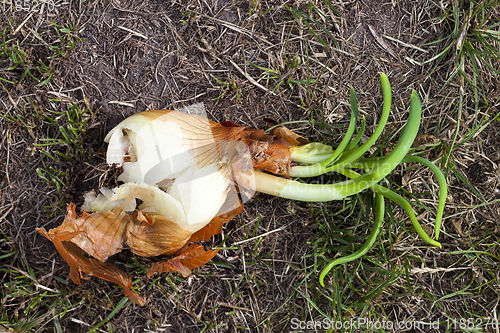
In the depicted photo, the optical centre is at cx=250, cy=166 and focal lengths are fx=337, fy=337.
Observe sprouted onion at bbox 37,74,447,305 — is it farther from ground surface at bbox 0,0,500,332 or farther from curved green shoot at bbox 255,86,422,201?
ground surface at bbox 0,0,500,332

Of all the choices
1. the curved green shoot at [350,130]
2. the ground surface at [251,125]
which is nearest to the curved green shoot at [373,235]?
the ground surface at [251,125]

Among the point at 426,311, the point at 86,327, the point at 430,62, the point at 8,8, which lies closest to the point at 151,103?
the point at 8,8

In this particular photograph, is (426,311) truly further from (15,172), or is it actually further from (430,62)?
(15,172)

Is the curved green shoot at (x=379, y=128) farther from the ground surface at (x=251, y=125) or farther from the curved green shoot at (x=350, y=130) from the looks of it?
the ground surface at (x=251, y=125)

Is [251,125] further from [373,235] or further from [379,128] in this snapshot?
[373,235]

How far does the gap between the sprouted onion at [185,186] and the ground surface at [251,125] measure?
0.17 meters

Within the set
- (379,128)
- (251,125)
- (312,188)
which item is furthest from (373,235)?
(251,125)

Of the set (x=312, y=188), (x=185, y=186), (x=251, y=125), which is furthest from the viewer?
(x=251, y=125)

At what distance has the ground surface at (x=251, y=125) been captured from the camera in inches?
58.0

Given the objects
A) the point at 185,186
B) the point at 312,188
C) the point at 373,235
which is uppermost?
the point at 185,186

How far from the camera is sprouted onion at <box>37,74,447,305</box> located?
3.97 feet

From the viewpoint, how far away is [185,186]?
1.23m

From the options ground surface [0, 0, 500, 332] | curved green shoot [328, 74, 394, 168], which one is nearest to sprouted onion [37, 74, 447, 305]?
curved green shoot [328, 74, 394, 168]

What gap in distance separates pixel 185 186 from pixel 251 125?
465mm
